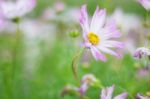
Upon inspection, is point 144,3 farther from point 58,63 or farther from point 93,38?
point 58,63

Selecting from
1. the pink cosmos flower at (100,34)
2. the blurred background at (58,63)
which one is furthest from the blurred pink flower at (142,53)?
the blurred background at (58,63)

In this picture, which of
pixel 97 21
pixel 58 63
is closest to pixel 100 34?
pixel 97 21

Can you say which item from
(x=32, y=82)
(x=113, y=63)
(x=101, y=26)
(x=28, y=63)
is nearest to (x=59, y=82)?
(x=32, y=82)

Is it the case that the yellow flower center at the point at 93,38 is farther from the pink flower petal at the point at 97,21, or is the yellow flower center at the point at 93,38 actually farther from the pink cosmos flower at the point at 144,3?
the pink cosmos flower at the point at 144,3

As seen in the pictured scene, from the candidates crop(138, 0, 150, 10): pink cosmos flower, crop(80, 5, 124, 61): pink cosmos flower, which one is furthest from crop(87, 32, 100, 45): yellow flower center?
crop(138, 0, 150, 10): pink cosmos flower

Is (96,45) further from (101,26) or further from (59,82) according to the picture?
(59,82)

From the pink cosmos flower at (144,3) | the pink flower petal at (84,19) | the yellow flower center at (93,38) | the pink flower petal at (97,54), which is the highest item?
the pink cosmos flower at (144,3)
